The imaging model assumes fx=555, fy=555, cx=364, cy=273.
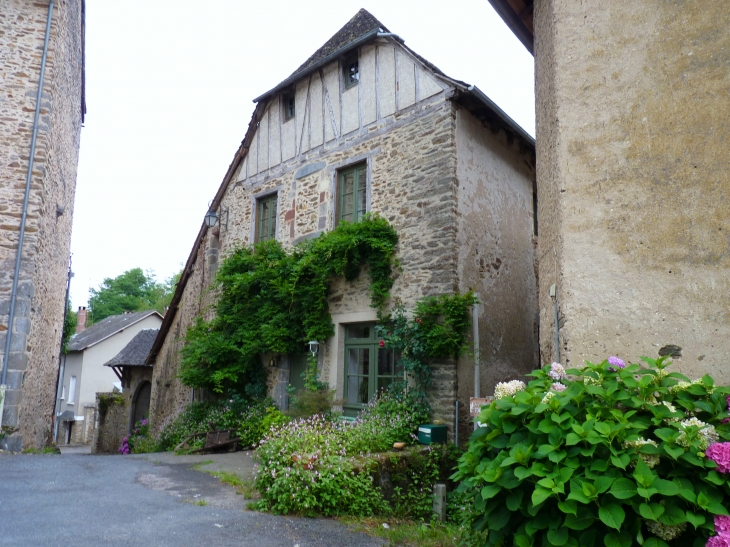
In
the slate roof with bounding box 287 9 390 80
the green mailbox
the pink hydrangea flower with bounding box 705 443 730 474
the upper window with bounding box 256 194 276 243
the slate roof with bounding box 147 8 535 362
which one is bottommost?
the green mailbox

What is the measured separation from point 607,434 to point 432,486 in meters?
4.22

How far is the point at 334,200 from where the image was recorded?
9.37 m

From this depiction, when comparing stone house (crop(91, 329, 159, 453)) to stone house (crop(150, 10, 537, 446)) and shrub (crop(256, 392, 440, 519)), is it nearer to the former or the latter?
stone house (crop(150, 10, 537, 446))

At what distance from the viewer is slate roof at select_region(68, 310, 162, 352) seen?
25.3m

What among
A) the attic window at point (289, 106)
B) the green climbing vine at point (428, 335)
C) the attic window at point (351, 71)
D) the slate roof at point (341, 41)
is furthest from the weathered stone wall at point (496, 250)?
the attic window at point (289, 106)

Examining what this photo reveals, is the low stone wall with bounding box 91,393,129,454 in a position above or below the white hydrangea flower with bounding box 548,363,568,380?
below

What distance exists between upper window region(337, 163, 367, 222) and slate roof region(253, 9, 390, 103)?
199 centimetres

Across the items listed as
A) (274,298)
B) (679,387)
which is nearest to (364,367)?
(274,298)

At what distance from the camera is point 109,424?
16719 millimetres

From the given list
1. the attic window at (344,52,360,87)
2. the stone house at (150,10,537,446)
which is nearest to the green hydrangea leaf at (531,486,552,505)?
the stone house at (150,10,537,446)

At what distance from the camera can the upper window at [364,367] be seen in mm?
8227

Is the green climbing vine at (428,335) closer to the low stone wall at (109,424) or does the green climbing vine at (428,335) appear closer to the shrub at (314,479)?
the shrub at (314,479)

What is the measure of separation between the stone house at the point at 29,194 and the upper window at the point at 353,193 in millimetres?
4840

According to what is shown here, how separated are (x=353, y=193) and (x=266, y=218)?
237cm
